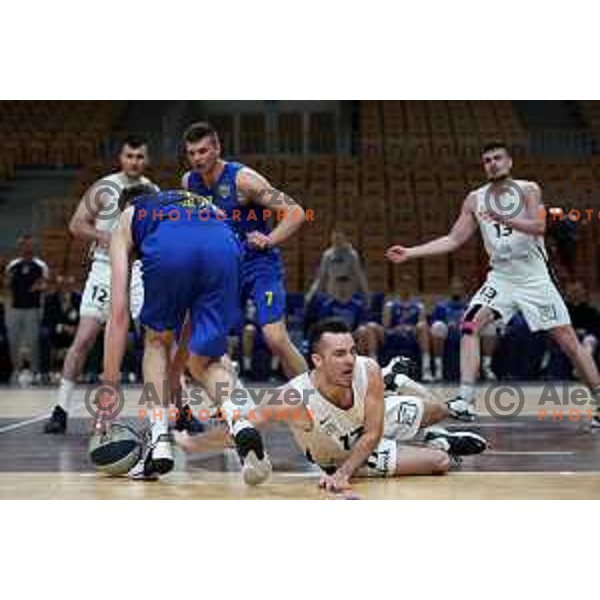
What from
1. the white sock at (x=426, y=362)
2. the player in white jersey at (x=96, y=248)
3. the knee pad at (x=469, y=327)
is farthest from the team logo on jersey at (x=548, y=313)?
the white sock at (x=426, y=362)

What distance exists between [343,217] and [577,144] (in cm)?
559

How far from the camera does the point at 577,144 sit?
1862cm

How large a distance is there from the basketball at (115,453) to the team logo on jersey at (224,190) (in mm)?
1645

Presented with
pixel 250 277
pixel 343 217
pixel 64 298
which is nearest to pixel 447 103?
pixel 343 217

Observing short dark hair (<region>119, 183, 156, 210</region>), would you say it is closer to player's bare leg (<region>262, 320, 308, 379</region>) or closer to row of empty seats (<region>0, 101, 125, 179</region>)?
player's bare leg (<region>262, 320, 308, 379</region>)

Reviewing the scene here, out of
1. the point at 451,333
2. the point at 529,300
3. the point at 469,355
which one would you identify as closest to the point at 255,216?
the point at 469,355

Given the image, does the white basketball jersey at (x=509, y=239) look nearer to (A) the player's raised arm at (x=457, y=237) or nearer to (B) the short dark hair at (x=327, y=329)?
(A) the player's raised arm at (x=457, y=237)

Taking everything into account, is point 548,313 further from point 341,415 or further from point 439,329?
point 439,329

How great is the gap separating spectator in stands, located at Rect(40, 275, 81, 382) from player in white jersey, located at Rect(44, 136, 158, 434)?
5.77m

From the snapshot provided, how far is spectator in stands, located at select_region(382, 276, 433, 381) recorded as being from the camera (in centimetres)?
1238

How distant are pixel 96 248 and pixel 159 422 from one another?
2.71 meters

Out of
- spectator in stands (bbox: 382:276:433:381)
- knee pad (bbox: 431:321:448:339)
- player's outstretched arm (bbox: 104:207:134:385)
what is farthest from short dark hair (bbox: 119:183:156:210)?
knee pad (bbox: 431:321:448:339)

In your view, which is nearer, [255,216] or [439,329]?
[255,216]

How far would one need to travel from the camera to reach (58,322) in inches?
507
